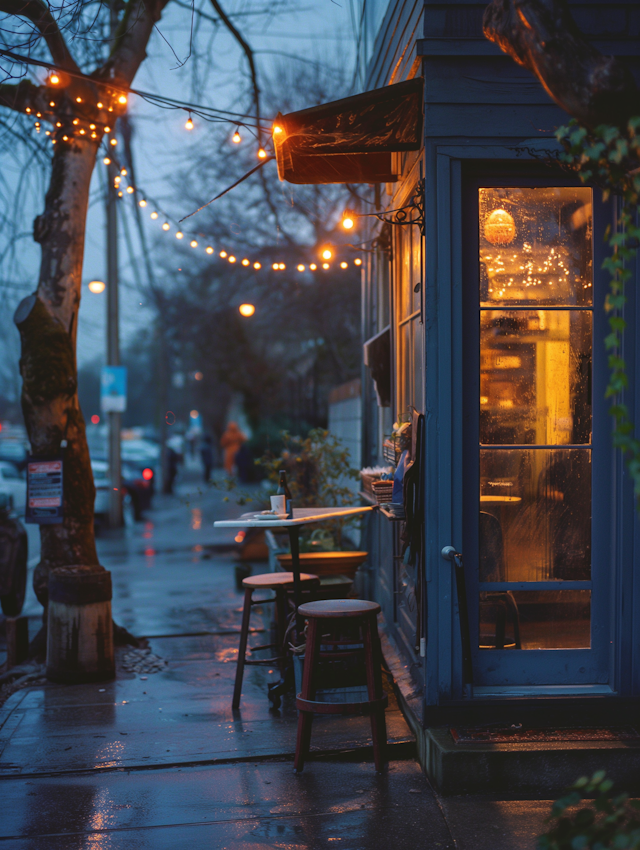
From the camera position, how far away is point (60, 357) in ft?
21.0

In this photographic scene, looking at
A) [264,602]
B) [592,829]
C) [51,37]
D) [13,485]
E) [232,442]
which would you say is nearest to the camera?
[592,829]

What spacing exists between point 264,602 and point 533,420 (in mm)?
2419

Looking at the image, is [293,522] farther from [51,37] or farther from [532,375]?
[51,37]

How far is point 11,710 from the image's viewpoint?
5152mm

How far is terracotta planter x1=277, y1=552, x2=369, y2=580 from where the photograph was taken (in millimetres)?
6582

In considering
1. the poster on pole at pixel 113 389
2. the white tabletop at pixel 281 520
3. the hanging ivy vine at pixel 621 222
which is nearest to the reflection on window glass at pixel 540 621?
the white tabletop at pixel 281 520

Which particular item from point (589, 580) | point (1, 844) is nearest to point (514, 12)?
point (589, 580)

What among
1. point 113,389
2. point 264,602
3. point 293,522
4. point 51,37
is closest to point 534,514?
point 293,522

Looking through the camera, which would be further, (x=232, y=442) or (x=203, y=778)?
(x=232, y=442)

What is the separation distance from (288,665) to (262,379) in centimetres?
1614

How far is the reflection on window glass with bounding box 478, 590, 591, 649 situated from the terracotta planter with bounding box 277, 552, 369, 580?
2427 mm

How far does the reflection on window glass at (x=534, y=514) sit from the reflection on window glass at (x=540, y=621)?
4.5 inches

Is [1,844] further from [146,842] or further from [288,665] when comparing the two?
[288,665]

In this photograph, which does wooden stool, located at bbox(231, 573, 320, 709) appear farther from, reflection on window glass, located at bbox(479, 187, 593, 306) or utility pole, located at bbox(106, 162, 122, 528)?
utility pole, located at bbox(106, 162, 122, 528)
